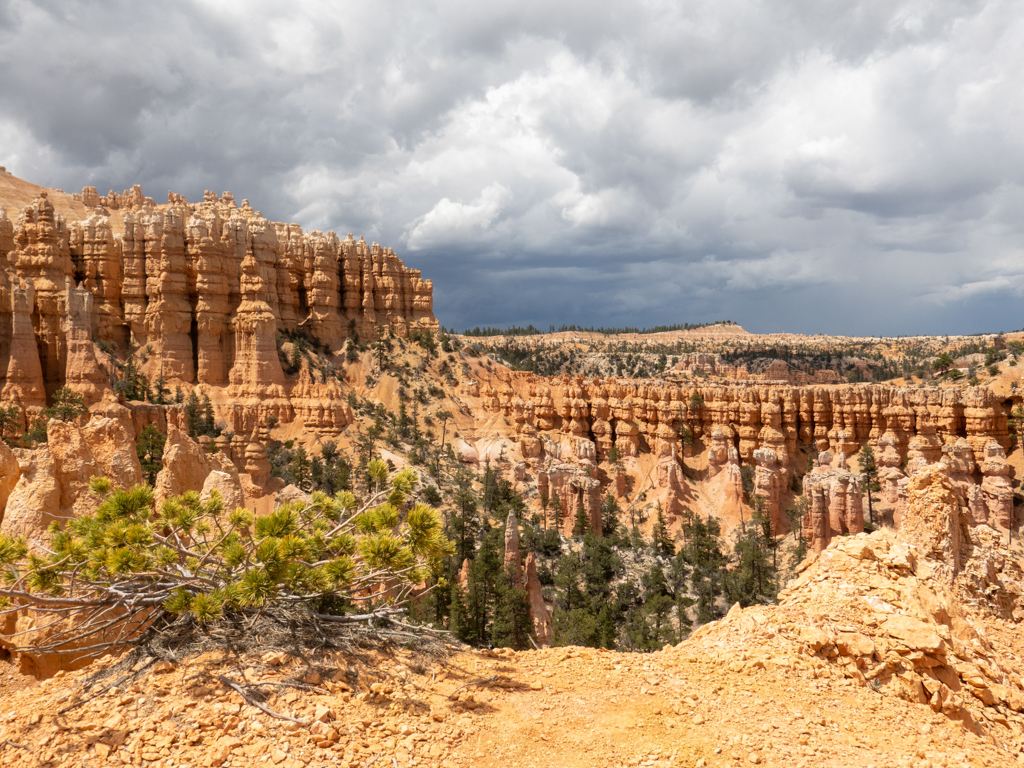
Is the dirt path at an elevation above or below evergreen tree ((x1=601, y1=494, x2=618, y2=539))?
above

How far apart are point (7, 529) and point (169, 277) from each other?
48.6 meters

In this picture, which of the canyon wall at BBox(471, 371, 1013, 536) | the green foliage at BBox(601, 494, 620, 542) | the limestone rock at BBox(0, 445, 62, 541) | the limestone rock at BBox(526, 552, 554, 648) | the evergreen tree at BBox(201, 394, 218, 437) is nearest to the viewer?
the limestone rock at BBox(0, 445, 62, 541)

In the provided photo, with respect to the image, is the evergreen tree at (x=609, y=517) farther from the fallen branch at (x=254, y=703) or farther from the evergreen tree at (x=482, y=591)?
the fallen branch at (x=254, y=703)

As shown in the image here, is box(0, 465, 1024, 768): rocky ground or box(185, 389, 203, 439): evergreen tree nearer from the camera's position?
box(0, 465, 1024, 768): rocky ground

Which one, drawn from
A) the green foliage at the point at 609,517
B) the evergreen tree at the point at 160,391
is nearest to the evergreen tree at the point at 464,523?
the green foliage at the point at 609,517

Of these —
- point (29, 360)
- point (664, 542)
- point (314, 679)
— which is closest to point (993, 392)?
point (664, 542)

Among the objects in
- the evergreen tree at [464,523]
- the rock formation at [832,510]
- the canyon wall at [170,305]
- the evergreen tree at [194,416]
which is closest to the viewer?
the evergreen tree at [464,523]

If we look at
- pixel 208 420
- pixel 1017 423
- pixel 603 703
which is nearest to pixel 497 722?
pixel 603 703

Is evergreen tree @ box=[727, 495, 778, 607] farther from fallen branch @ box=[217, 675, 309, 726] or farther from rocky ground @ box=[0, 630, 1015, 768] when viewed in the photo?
fallen branch @ box=[217, 675, 309, 726]

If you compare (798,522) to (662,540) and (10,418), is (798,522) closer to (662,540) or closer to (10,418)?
(662,540)

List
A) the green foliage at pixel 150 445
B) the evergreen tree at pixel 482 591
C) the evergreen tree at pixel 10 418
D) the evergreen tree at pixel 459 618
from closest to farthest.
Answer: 1. the evergreen tree at pixel 459 618
2. the green foliage at pixel 150 445
3. the evergreen tree at pixel 482 591
4. the evergreen tree at pixel 10 418

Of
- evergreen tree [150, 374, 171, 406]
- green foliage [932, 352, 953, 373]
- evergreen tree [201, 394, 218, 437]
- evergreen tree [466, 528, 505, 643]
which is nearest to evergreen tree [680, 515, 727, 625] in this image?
evergreen tree [466, 528, 505, 643]

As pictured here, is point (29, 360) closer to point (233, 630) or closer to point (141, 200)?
point (141, 200)

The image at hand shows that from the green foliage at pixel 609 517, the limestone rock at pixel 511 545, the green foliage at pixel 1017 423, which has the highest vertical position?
the green foliage at pixel 1017 423
